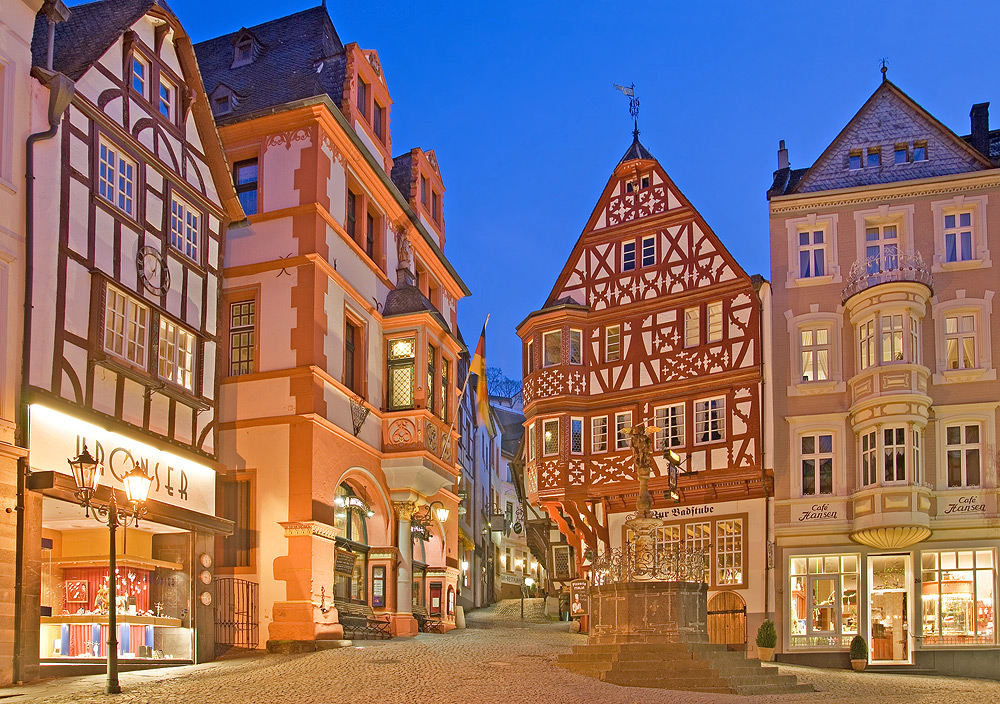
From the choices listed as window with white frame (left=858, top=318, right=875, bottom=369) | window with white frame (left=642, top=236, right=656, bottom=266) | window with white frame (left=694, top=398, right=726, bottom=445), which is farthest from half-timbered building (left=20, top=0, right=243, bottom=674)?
window with white frame (left=858, top=318, right=875, bottom=369)

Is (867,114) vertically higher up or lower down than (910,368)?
higher up

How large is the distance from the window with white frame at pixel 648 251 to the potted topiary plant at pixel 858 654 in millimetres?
13110

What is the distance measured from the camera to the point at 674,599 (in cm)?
2302

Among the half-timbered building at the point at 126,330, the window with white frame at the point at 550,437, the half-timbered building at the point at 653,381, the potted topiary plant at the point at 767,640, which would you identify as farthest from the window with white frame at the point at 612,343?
the half-timbered building at the point at 126,330

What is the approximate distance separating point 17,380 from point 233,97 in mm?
13273

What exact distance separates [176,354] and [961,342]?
20.9 metres

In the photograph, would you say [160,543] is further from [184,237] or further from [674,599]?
[674,599]

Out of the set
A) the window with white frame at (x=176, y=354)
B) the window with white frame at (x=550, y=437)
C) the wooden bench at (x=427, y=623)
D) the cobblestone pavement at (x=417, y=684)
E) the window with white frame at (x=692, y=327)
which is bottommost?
the wooden bench at (x=427, y=623)

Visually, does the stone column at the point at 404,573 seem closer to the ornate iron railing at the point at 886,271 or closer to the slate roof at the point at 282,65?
the slate roof at the point at 282,65

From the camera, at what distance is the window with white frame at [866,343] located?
32.8 metres

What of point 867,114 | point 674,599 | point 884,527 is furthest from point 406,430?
point 867,114

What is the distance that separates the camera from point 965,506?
31.4m

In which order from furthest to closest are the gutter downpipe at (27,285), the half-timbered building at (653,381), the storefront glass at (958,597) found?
the half-timbered building at (653,381), the storefront glass at (958,597), the gutter downpipe at (27,285)

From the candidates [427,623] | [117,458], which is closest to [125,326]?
[117,458]
